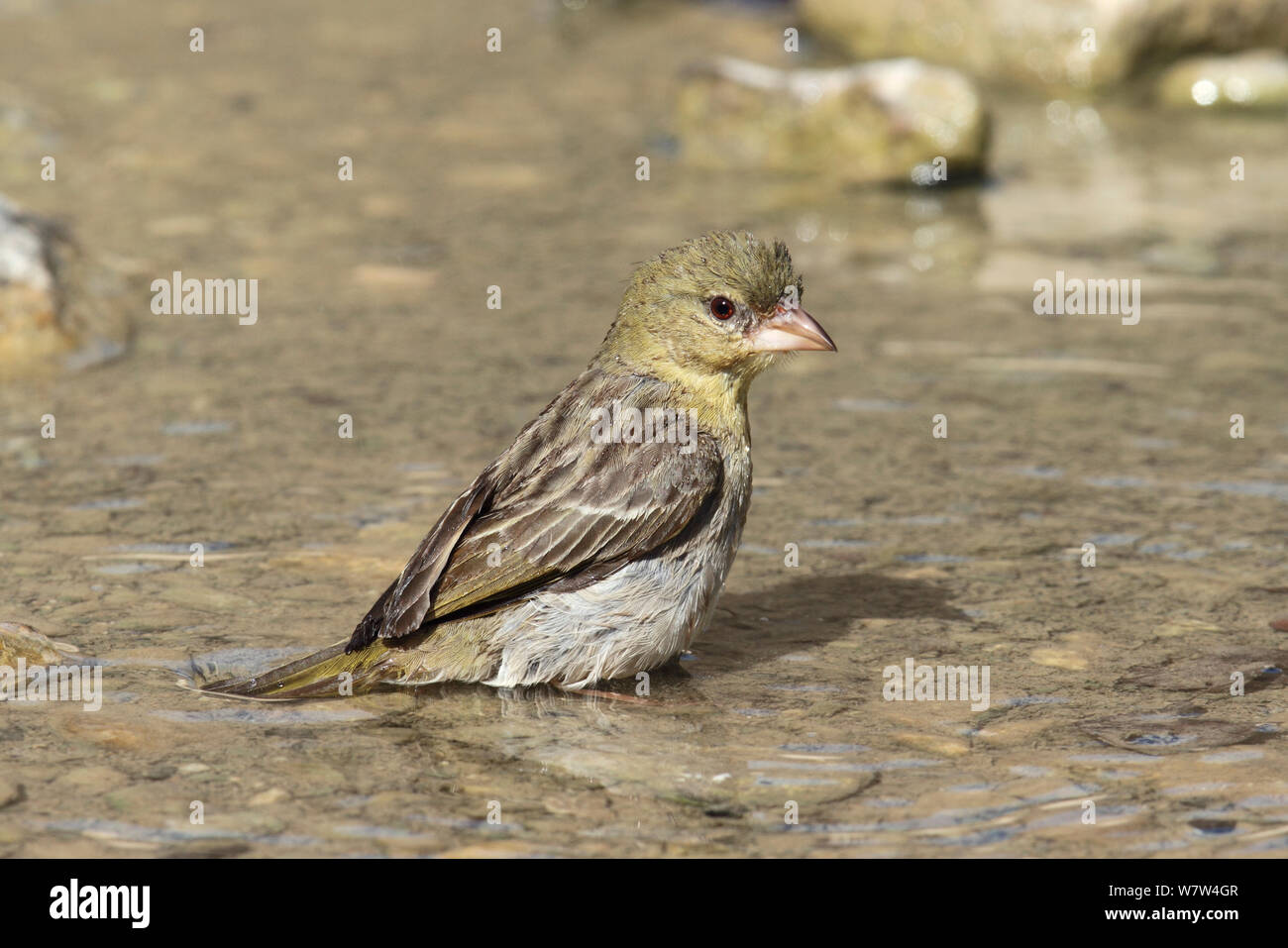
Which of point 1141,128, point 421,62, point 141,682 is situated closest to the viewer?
point 141,682

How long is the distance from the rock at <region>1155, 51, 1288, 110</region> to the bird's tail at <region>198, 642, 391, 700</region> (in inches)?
408

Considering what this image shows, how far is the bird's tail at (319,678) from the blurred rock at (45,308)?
12.4 ft

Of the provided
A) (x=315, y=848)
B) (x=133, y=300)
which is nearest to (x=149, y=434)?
(x=133, y=300)

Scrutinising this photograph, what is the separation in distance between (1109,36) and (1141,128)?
914 millimetres

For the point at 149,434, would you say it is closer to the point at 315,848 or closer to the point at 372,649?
the point at 372,649

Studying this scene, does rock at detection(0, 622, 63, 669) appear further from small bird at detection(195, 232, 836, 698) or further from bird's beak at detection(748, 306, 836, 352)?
bird's beak at detection(748, 306, 836, 352)

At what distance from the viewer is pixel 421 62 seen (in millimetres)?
14312

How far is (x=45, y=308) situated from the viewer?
891 cm

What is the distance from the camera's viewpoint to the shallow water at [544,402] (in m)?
4.95

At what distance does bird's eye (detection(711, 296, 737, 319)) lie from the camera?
595 cm
